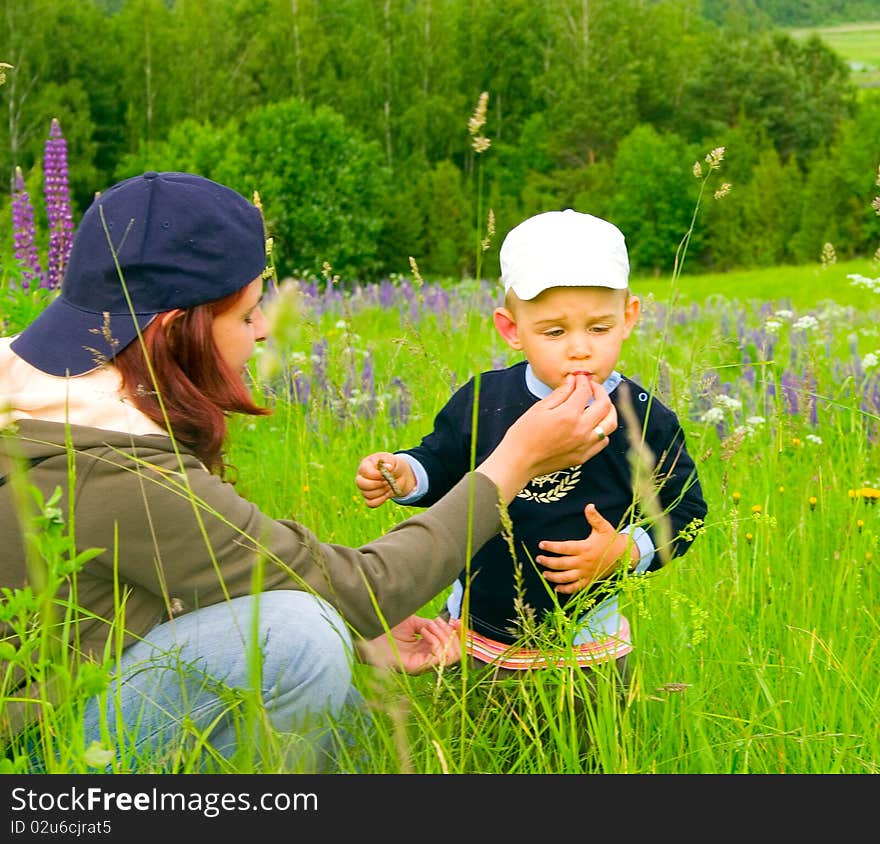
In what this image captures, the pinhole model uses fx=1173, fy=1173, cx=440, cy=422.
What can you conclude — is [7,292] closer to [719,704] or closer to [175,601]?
[175,601]

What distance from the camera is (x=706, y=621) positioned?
254cm

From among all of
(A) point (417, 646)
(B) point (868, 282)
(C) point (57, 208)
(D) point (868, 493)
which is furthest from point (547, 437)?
(C) point (57, 208)

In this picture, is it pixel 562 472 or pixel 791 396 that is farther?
pixel 791 396

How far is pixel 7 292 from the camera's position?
196 inches

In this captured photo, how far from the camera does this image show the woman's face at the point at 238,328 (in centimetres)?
229

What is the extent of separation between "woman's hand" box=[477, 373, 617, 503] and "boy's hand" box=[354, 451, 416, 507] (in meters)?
0.28

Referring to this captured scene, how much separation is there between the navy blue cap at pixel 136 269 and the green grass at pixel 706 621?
0.52 m

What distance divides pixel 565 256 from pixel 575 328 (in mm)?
149

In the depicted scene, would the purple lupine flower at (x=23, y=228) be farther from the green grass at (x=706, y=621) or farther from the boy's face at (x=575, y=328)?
the boy's face at (x=575, y=328)

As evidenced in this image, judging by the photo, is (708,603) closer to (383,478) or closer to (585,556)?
(585,556)

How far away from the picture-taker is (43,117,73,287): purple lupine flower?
17.8 ft

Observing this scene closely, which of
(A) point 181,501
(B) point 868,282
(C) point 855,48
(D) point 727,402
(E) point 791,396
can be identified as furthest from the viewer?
(C) point 855,48

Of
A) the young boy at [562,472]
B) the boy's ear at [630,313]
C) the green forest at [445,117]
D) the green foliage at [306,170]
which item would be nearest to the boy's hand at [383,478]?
the young boy at [562,472]
